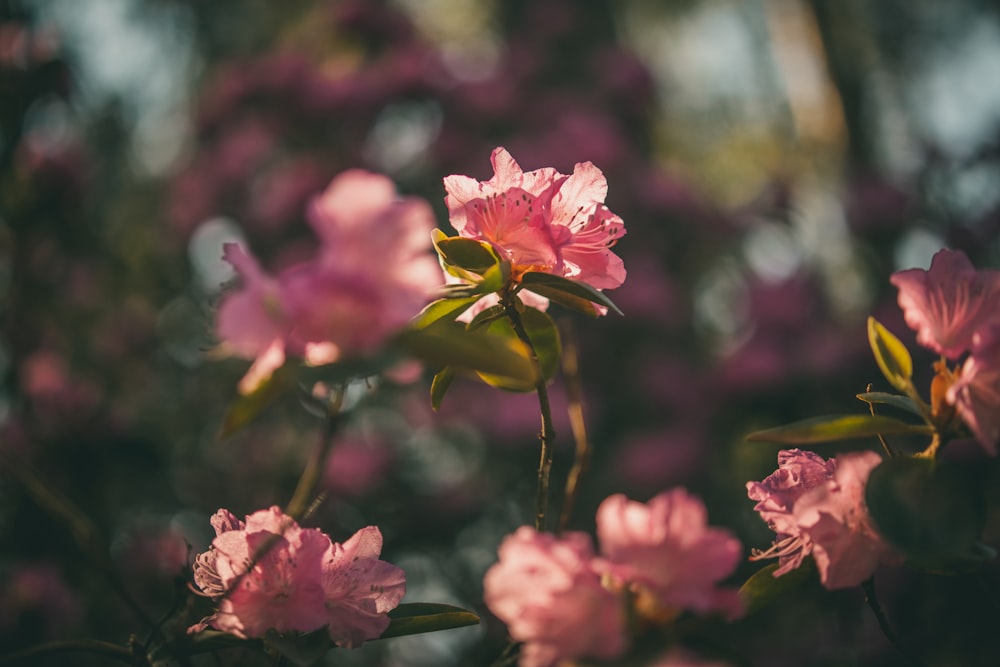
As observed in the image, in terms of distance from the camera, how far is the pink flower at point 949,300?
1.83 feet

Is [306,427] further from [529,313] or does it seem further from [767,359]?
[529,313]

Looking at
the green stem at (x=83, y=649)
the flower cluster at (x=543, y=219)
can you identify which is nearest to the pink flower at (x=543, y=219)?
the flower cluster at (x=543, y=219)

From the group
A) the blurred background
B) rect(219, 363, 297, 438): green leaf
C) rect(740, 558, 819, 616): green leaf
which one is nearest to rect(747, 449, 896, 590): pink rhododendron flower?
rect(740, 558, 819, 616): green leaf

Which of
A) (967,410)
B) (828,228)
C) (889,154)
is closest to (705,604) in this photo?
(967,410)

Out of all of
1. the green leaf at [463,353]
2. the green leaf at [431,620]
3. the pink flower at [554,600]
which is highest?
the green leaf at [463,353]

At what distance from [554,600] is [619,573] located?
0.04 meters

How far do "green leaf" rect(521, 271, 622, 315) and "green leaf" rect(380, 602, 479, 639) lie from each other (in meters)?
0.24

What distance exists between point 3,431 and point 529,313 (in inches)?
62.9

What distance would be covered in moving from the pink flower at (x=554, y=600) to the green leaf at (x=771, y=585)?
6.6 inches

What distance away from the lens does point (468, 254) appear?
60cm

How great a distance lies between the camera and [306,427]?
→ 2699 mm

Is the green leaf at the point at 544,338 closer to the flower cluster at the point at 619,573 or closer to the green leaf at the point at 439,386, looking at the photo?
the green leaf at the point at 439,386

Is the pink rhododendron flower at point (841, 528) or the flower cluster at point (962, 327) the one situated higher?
the flower cluster at point (962, 327)

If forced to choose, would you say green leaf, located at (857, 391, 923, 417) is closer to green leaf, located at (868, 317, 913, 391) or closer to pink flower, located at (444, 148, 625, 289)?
green leaf, located at (868, 317, 913, 391)
